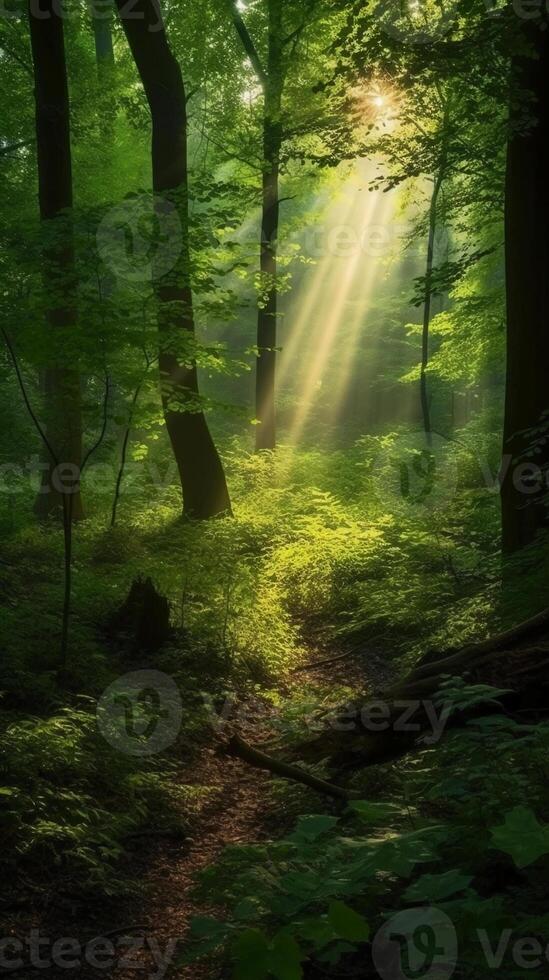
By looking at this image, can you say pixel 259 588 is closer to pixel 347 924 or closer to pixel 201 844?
pixel 201 844

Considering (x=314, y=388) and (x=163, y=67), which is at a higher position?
(x=314, y=388)

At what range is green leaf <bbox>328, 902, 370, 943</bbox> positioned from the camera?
1871mm

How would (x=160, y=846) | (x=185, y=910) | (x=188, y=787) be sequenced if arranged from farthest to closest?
(x=188, y=787) → (x=160, y=846) → (x=185, y=910)

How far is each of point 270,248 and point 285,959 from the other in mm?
13308

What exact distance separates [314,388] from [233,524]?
25.7m

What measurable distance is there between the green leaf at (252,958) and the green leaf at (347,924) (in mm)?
191

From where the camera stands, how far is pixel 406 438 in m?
21.4

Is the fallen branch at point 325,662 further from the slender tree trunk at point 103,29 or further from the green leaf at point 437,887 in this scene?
the slender tree trunk at point 103,29

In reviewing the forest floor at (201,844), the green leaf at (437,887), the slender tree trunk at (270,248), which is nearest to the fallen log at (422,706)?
the forest floor at (201,844)

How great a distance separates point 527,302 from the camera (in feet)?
22.3

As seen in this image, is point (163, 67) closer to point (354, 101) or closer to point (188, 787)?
point (354, 101)

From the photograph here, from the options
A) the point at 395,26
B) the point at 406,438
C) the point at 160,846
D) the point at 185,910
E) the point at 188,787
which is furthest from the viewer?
the point at 406,438

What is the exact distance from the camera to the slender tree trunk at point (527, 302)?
646 centimetres

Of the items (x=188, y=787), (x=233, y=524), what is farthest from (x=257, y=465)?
(x=188, y=787)
